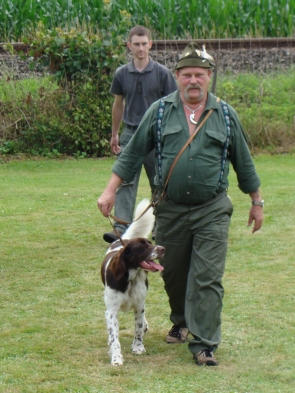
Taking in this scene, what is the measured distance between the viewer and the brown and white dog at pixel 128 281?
5.24m

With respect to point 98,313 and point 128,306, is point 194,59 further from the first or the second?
point 98,313

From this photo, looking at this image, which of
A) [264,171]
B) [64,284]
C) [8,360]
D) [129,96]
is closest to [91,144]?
[264,171]

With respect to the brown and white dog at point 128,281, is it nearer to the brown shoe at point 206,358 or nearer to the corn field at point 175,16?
the brown shoe at point 206,358

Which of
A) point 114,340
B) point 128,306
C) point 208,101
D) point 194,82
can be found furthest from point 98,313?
point 194,82

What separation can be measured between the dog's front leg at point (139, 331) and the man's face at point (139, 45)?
3.70m

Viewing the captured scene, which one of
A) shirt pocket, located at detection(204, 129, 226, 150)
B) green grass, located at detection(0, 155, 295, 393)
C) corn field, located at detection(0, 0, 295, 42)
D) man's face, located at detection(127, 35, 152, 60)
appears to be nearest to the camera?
green grass, located at detection(0, 155, 295, 393)

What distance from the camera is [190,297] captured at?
537 centimetres

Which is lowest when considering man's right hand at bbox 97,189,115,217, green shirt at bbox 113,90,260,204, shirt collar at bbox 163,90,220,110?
man's right hand at bbox 97,189,115,217

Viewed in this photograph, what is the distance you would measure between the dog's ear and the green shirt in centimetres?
54

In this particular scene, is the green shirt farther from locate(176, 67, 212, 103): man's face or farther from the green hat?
the green hat

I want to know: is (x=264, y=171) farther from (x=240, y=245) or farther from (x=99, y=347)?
(x=99, y=347)

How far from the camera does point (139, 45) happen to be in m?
8.35

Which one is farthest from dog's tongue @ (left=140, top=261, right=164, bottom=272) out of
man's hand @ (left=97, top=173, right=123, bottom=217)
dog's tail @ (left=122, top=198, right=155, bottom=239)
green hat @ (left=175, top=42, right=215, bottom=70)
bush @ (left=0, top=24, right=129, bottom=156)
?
bush @ (left=0, top=24, right=129, bottom=156)

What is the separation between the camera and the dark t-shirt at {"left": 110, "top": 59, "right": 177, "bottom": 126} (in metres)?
8.50
